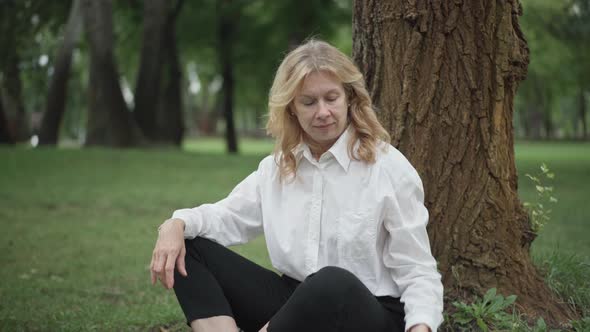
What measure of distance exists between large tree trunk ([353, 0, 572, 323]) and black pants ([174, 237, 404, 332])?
86 cm

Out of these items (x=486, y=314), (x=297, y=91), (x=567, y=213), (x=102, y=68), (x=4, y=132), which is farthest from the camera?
(x=4, y=132)

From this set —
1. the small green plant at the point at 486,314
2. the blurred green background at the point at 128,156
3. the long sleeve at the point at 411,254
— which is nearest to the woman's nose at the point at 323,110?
the long sleeve at the point at 411,254

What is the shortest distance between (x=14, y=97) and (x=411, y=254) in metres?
23.0

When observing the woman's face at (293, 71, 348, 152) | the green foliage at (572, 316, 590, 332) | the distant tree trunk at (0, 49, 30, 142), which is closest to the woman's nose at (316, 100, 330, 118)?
the woman's face at (293, 71, 348, 152)

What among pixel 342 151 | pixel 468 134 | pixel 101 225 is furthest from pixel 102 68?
pixel 342 151

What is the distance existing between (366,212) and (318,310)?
0.49m

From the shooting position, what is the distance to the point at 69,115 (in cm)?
4647

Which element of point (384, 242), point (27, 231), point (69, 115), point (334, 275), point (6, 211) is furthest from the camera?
point (69, 115)

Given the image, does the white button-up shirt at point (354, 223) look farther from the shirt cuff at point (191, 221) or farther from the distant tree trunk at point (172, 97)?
the distant tree trunk at point (172, 97)

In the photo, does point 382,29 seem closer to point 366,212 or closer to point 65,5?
point 366,212

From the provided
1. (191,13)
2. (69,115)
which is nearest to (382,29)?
(191,13)

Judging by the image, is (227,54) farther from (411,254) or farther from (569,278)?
(411,254)

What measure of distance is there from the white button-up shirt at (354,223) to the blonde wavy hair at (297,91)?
0.06 m

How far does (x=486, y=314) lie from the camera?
330cm
